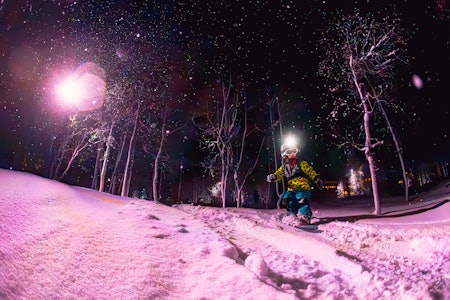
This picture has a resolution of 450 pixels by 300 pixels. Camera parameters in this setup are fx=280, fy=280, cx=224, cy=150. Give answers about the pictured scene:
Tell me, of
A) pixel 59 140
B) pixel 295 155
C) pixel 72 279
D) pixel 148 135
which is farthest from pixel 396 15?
pixel 59 140

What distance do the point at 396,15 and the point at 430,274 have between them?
551 inches

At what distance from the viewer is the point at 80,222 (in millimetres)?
3566

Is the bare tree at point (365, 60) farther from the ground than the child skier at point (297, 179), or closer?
farther from the ground

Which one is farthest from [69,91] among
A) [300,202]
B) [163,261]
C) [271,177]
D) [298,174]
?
[163,261]

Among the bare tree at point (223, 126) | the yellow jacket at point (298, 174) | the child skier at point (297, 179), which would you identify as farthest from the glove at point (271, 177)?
the bare tree at point (223, 126)

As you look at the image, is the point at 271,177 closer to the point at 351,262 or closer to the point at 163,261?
the point at 351,262

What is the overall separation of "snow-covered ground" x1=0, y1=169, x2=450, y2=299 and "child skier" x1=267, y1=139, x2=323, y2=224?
3337 mm

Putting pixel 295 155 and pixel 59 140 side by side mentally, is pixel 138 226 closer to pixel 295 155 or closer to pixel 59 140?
pixel 295 155

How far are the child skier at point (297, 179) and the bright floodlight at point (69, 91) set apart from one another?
17.0 meters

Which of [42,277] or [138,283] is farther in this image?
[138,283]

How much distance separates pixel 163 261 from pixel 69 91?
20.0m

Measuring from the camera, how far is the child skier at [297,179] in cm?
794

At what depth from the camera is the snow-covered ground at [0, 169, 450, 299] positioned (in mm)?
2541

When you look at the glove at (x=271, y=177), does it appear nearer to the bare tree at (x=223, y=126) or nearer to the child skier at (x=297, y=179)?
the child skier at (x=297, y=179)
